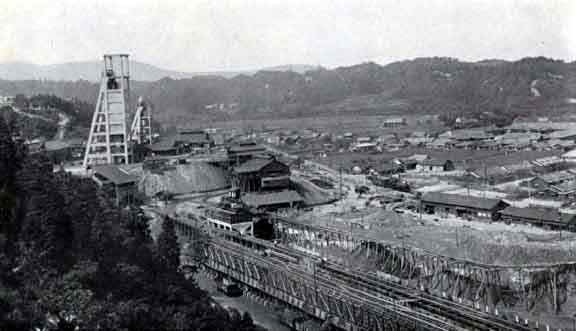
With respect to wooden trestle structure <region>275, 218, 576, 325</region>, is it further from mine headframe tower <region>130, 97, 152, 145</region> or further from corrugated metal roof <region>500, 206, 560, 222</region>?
mine headframe tower <region>130, 97, 152, 145</region>

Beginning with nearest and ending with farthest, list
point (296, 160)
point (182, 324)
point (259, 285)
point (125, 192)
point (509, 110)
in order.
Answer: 1. point (182, 324)
2. point (259, 285)
3. point (125, 192)
4. point (296, 160)
5. point (509, 110)

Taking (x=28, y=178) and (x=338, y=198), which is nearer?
(x=28, y=178)

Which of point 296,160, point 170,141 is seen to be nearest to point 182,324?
point 170,141

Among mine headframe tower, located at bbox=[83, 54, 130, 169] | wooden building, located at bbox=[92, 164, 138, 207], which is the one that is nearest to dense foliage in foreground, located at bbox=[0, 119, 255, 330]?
wooden building, located at bbox=[92, 164, 138, 207]

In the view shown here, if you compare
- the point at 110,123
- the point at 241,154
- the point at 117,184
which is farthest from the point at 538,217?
the point at 110,123

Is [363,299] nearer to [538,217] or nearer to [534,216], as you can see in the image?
[538,217]

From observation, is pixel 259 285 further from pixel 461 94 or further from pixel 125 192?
pixel 461 94
